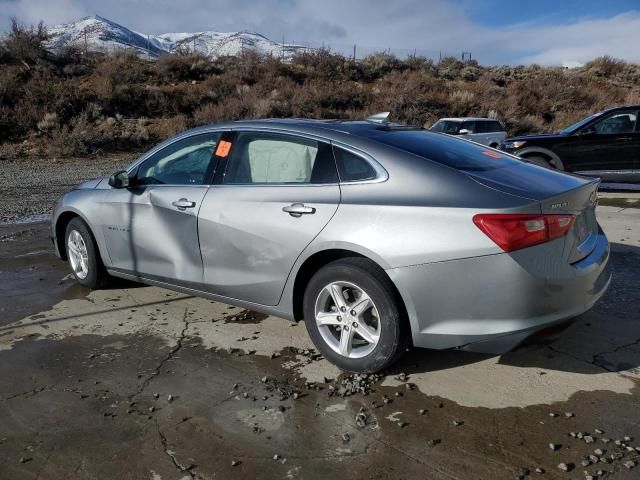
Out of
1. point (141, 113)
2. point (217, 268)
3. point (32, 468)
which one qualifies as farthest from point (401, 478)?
point (141, 113)

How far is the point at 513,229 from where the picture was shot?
3.21 metres

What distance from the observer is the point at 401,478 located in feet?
8.96

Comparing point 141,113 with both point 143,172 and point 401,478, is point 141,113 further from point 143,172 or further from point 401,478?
point 401,478

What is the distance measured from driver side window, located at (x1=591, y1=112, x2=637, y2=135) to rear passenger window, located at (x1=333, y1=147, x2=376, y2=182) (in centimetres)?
909

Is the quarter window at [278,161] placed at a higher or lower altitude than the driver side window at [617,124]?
lower

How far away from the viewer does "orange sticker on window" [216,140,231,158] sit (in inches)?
177

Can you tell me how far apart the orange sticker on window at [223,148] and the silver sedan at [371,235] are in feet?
0.04

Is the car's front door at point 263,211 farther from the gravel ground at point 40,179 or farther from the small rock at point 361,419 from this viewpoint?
the gravel ground at point 40,179

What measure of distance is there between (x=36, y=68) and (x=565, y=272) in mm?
28988

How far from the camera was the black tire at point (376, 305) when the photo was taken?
137 inches

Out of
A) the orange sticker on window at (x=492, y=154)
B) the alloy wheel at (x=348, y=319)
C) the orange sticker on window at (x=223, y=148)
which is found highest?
the orange sticker on window at (x=492, y=154)

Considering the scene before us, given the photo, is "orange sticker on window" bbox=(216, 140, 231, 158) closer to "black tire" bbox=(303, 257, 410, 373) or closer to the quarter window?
the quarter window

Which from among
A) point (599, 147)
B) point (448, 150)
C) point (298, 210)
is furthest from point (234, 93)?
point (298, 210)

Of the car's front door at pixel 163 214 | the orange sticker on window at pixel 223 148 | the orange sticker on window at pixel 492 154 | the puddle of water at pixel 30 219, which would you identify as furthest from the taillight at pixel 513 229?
the puddle of water at pixel 30 219
